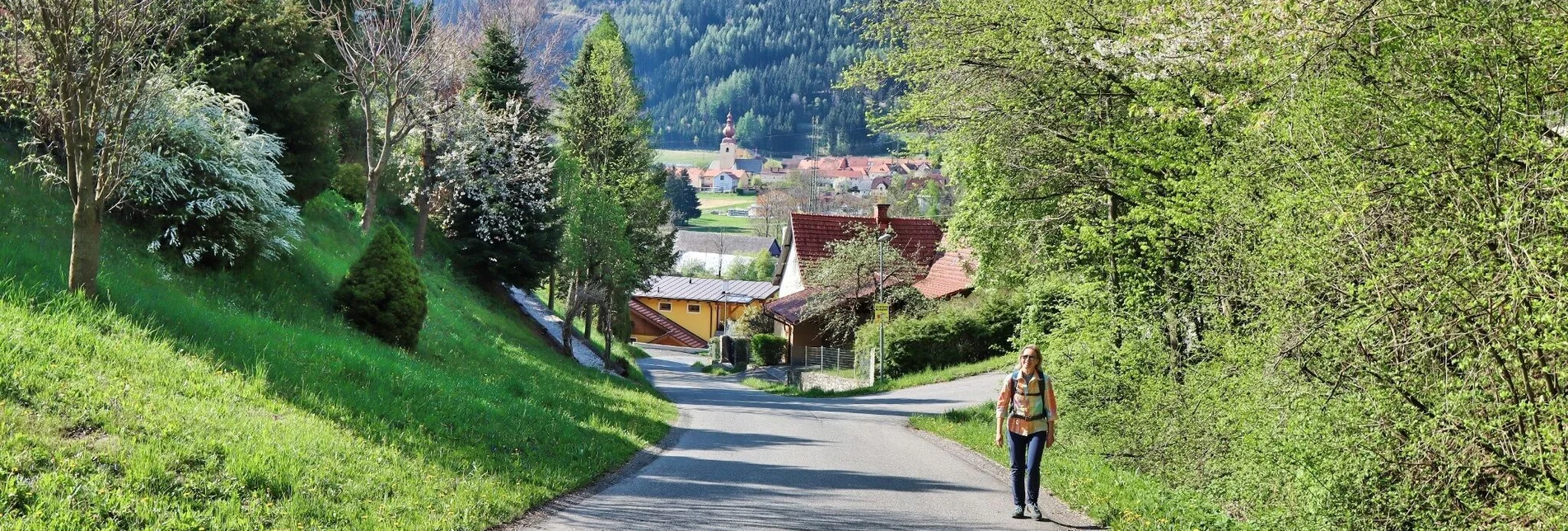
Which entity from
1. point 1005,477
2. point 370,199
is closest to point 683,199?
point 370,199

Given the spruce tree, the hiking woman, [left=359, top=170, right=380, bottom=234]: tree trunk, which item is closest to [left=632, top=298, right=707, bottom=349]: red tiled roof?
the spruce tree

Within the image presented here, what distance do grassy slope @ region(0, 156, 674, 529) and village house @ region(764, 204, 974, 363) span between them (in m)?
32.9

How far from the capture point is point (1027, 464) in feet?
31.3

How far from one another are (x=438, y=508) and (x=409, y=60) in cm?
2052

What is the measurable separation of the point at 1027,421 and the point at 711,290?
3248 inches

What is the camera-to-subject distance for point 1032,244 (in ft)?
57.4

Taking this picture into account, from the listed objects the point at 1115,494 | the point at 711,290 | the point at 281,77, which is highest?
the point at 281,77

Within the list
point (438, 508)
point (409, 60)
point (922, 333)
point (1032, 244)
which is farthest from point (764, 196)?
point (438, 508)

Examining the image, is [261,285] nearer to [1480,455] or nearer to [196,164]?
[196,164]

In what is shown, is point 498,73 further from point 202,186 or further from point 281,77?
point 202,186

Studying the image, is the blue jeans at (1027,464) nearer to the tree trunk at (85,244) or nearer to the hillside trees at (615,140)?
the tree trunk at (85,244)

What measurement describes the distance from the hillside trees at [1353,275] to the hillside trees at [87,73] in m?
9.05

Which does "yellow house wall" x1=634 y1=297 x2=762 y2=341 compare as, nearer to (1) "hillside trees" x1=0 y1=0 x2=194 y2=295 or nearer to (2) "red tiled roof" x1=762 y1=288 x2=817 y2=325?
(2) "red tiled roof" x1=762 y1=288 x2=817 y2=325

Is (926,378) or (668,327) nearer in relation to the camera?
(926,378)
